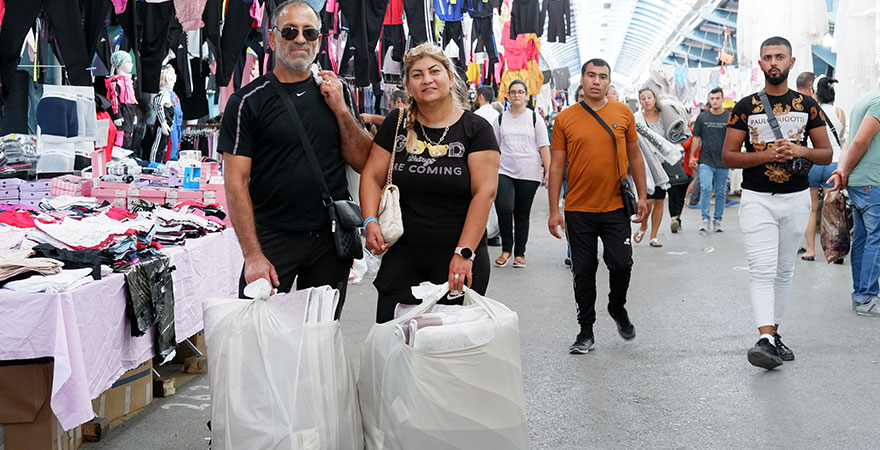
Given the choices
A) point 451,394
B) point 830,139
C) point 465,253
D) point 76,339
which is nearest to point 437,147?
point 465,253

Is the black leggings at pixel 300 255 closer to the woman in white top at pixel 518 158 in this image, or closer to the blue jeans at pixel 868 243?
the blue jeans at pixel 868 243

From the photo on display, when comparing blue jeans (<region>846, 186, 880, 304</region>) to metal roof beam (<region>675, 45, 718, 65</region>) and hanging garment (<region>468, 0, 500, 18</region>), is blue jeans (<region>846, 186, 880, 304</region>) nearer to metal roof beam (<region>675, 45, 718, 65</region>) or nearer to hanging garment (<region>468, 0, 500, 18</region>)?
hanging garment (<region>468, 0, 500, 18</region>)

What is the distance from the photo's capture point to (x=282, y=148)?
Answer: 3.50 m

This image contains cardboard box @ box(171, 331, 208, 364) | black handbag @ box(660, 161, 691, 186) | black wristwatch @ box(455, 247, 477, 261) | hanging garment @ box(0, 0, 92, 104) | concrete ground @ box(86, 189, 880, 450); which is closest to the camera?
black wristwatch @ box(455, 247, 477, 261)

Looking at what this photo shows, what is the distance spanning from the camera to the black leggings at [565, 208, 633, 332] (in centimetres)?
558

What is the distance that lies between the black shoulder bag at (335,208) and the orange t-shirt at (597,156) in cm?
241

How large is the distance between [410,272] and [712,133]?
9.25 metres

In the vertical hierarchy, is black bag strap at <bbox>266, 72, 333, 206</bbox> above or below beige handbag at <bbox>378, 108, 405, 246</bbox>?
above

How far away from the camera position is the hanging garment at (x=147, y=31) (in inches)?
324

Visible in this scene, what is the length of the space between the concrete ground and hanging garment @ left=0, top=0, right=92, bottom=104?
3.08 m

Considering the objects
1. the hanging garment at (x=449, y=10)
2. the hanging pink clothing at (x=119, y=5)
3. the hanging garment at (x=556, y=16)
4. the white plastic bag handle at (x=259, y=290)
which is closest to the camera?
the white plastic bag handle at (x=259, y=290)

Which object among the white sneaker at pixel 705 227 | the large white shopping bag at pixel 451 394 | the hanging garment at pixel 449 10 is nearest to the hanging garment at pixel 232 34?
the hanging garment at pixel 449 10

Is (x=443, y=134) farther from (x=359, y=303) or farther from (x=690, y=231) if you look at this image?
(x=690, y=231)

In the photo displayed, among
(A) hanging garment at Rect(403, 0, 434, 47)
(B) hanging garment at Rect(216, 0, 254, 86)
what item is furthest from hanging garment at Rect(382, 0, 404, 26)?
(B) hanging garment at Rect(216, 0, 254, 86)
